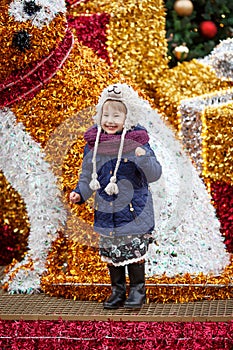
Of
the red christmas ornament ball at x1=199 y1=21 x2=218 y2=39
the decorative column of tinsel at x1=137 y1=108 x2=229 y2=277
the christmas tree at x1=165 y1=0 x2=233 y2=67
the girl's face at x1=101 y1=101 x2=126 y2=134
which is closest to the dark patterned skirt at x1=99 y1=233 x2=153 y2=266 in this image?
the decorative column of tinsel at x1=137 y1=108 x2=229 y2=277

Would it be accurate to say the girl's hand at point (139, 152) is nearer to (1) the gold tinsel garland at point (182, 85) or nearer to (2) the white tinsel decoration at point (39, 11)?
(2) the white tinsel decoration at point (39, 11)

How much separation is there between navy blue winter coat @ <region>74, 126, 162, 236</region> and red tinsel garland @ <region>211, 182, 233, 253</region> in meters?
1.43

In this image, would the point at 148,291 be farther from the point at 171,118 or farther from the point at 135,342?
the point at 171,118

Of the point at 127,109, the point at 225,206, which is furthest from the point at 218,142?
the point at 127,109

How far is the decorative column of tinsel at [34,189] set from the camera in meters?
4.05

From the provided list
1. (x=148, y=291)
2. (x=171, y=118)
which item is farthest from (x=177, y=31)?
(x=148, y=291)

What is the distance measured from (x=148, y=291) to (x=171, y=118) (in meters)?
1.87

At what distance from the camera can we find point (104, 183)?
3.51m

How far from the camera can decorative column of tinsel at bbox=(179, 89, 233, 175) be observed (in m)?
4.95

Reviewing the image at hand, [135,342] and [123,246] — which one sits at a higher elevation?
[123,246]

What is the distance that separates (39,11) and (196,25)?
11.8 feet

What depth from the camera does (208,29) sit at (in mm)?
7152

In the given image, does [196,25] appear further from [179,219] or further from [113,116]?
[113,116]

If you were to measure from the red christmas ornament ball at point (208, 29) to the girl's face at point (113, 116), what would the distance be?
12.8ft
